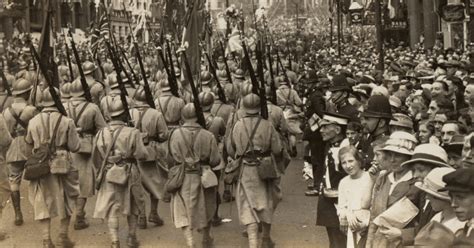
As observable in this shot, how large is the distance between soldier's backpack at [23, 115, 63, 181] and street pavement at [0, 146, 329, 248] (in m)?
1.09

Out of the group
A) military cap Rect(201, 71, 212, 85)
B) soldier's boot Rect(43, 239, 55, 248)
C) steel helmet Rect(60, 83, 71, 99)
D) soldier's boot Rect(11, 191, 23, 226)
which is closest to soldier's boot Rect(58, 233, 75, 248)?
soldier's boot Rect(43, 239, 55, 248)

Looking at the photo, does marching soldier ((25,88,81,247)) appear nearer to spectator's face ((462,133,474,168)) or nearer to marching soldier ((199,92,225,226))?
marching soldier ((199,92,225,226))

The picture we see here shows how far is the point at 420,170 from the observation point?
6230 mm

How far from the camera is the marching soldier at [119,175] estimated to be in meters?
10.2

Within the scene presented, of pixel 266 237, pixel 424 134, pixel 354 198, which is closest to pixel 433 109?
pixel 424 134

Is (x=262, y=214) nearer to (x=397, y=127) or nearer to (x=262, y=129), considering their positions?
(x=262, y=129)

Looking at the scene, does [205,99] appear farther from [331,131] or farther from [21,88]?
[331,131]

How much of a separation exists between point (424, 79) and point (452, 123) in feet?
19.6

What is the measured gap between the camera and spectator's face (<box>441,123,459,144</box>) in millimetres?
8663

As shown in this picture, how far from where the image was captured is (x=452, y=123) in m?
8.87

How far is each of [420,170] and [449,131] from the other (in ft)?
8.72

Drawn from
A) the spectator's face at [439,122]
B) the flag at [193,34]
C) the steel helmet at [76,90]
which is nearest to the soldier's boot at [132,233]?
the steel helmet at [76,90]

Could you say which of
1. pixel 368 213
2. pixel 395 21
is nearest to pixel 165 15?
pixel 368 213

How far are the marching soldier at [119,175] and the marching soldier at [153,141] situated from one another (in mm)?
1207
